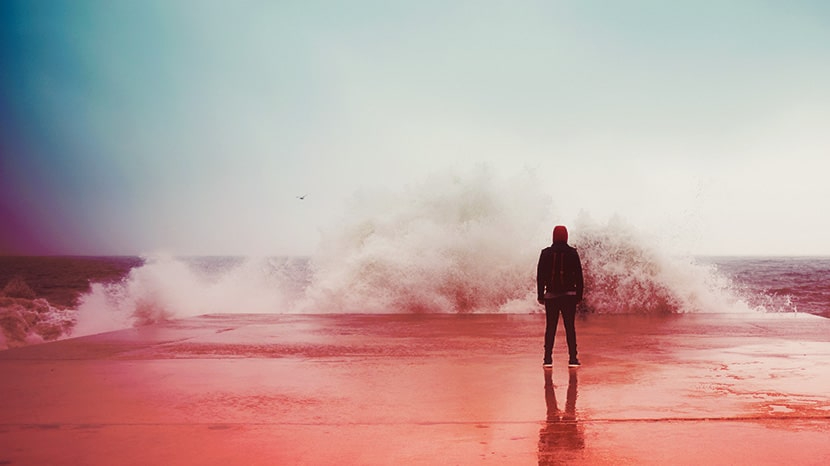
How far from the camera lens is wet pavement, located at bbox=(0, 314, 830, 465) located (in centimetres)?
390

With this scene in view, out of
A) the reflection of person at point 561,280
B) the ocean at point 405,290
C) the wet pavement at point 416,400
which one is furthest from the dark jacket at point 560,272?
the ocean at point 405,290

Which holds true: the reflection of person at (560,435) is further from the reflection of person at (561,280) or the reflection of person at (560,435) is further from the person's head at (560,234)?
the person's head at (560,234)

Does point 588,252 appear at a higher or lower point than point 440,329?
higher

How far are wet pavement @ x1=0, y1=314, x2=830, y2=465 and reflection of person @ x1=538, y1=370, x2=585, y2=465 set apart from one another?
17mm

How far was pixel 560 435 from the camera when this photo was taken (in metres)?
4.19

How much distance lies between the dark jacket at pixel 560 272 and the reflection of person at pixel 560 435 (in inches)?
78.2

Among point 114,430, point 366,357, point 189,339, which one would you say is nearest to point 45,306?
point 189,339

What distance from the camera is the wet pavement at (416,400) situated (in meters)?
3.90

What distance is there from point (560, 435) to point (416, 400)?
1388 mm

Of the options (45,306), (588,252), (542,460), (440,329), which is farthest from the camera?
(45,306)

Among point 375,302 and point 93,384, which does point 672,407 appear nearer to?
point 93,384

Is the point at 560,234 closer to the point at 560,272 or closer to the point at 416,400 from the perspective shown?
the point at 560,272

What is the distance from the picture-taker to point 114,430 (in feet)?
14.5

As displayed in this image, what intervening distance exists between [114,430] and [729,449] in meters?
3.70
